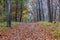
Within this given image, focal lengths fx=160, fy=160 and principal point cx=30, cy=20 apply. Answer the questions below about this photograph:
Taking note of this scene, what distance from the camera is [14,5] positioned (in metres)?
41.3

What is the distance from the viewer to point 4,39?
11.3 metres

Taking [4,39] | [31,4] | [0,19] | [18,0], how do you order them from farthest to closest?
[31,4] → [18,0] → [0,19] → [4,39]

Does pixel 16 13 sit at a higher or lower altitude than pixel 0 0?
lower

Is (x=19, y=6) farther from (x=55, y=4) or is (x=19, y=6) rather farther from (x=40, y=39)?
(x=40, y=39)

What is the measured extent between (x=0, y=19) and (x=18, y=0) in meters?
9.88

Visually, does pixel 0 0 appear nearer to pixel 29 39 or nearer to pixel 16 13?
pixel 16 13

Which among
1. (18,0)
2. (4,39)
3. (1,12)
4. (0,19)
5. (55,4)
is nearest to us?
(4,39)

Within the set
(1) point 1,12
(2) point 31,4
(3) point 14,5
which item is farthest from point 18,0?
(2) point 31,4

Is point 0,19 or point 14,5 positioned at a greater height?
point 14,5

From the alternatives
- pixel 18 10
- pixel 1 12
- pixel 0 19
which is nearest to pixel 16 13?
pixel 18 10

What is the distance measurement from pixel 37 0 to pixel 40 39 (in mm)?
36745

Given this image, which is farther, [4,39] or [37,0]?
[37,0]

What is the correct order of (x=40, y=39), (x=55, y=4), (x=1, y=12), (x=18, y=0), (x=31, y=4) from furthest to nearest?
(x=31, y=4)
(x=55, y=4)
(x=18, y=0)
(x=1, y=12)
(x=40, y=39)

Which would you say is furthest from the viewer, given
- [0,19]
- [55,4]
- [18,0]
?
[55,4]
